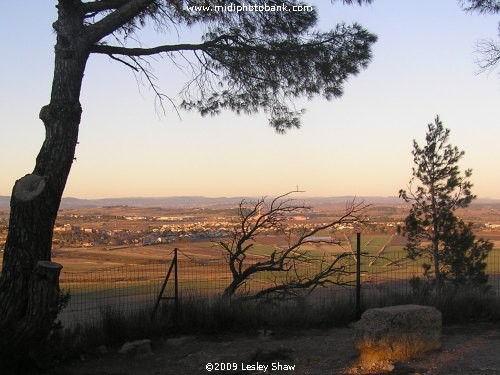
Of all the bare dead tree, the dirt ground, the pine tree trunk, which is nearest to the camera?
the pine tree trunk

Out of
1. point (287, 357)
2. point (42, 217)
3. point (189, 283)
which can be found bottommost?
point (287, 357)

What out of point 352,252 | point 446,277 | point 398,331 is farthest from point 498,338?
point 446,277

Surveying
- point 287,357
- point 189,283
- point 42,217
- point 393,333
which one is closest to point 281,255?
point 189,283

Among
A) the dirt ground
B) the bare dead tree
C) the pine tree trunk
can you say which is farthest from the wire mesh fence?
the pine tree trunk

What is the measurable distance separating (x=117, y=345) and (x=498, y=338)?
5.22 metres

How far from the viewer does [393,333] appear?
651 centimetres

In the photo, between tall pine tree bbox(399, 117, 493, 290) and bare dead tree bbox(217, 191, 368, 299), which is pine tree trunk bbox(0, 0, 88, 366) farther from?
tall pine tree bbox(399, 117, 493, 290)

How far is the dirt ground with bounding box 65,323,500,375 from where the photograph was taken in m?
6.41

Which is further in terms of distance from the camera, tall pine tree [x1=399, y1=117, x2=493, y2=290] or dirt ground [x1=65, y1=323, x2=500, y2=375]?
tall pine tree [x1=399, y1=117, x2=493, y2=290]

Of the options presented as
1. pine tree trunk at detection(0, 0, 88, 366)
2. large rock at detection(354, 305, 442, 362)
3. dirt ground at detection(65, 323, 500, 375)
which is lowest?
dirt ground at detection(65, 323, 500, 375)

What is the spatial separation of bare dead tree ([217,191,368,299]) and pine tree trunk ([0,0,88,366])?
5112 mm

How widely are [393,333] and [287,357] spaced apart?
4.53 feet

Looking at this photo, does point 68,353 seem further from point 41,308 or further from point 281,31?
point 281,31

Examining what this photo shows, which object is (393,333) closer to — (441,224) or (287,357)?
(287,357)
